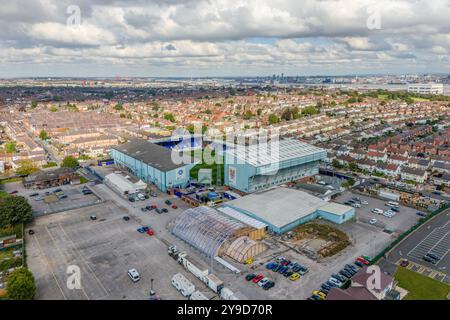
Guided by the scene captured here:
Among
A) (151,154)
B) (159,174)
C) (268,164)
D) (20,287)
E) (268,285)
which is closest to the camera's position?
(20,287)

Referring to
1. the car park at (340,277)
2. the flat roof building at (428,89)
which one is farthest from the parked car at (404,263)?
the flat roof building at (428,89)

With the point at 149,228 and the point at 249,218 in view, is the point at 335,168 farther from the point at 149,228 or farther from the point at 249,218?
the point at 149,228

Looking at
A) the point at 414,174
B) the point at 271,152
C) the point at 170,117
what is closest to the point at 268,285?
the point at 271,152

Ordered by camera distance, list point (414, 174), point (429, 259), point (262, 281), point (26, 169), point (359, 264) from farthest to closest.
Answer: point (26, 169)
point (414, 174)
point (429, 259)
point (359, 264)
point (262, 281)

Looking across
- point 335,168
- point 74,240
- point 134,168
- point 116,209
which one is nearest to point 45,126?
point 134,168

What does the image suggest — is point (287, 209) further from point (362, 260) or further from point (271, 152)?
point (271, 152)

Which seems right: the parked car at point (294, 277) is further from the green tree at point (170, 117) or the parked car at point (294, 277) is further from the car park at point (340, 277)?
the green tree at point (170, 117)
